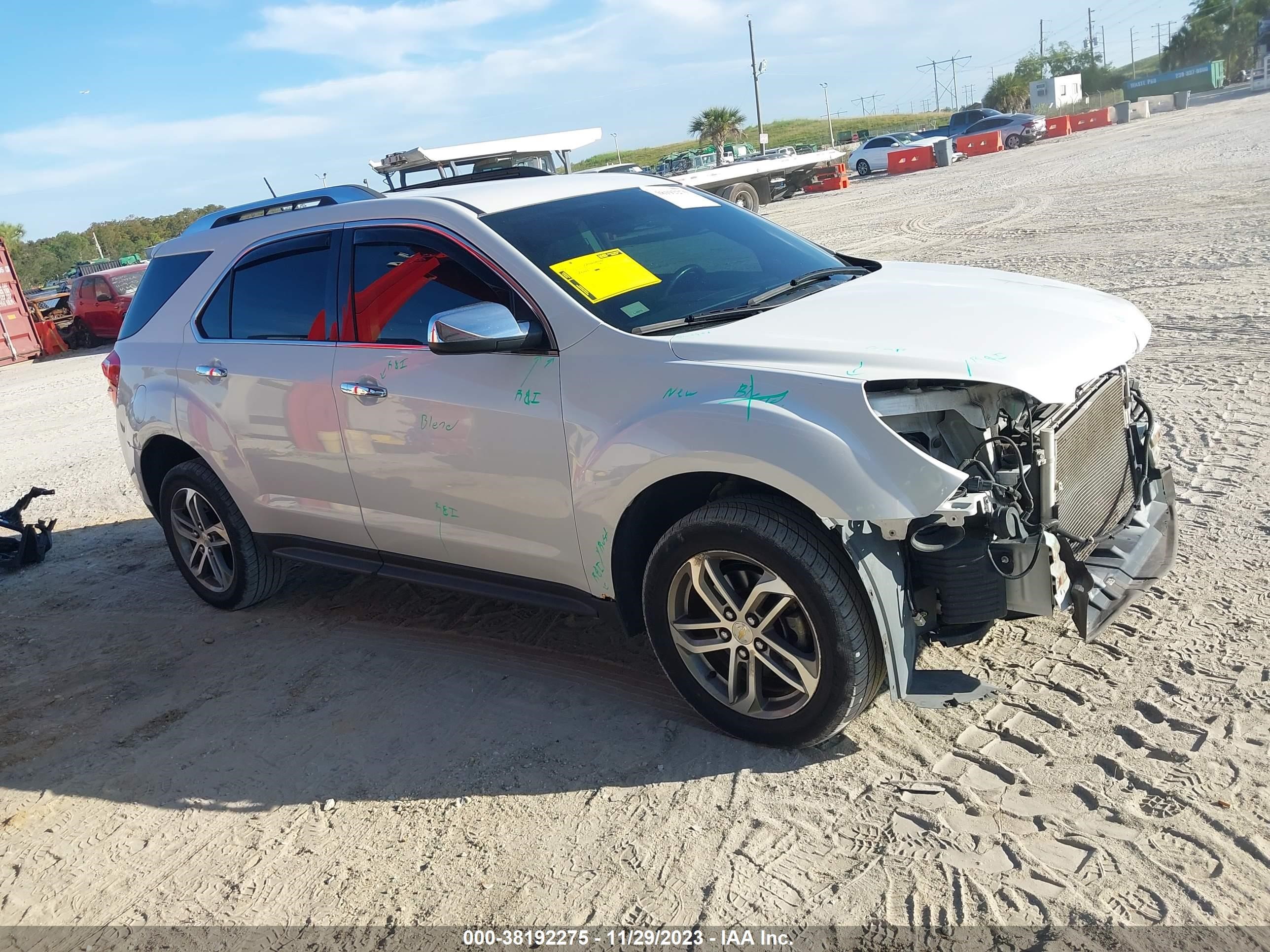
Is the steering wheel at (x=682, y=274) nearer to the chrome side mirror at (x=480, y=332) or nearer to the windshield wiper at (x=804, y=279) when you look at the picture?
the windshield wiper at (x=804, y=279)

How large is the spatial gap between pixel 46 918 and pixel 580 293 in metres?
2.79

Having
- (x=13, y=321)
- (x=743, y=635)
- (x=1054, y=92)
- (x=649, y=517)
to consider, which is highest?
(x=1054, y=92)

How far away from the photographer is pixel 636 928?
2.86m

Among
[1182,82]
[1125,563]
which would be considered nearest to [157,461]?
[1125,563]

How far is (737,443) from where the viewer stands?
3242mm

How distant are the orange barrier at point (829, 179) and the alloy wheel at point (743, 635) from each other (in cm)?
2721

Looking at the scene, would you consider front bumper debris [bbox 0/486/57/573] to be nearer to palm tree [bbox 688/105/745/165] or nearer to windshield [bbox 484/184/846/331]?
windshield [bbox 484/184/846/331]

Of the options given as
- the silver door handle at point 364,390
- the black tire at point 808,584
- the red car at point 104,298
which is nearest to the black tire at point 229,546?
the silver door handle at point 364,390

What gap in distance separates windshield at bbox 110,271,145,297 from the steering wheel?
1995 cm

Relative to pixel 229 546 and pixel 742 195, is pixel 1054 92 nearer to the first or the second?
pixel 742 195

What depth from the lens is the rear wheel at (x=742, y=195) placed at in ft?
72.1

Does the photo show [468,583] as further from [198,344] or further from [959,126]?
[959,126]

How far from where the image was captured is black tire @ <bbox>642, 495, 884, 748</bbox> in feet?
10.6

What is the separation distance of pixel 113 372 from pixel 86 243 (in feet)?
310
